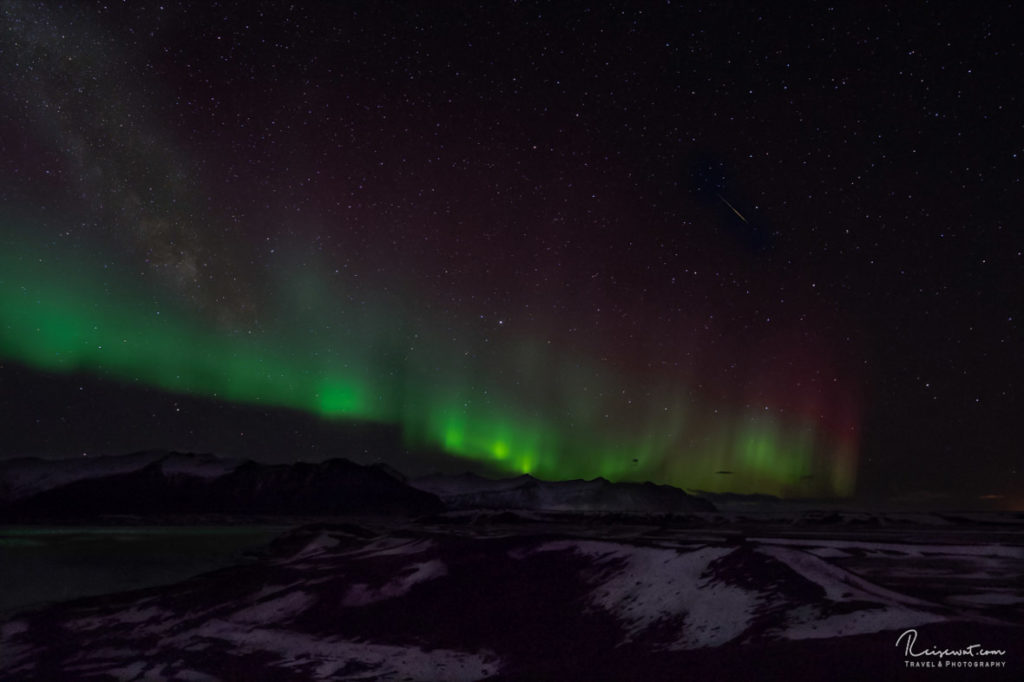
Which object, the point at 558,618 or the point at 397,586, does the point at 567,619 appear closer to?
the point at 558,618

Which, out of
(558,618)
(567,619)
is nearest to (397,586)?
(558,618)

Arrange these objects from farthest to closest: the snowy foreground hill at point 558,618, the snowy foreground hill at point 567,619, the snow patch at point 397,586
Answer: the snow patch at point 397,586, the snowy foreground hill at point 558,618, the snowy foreground hill at point 567,619

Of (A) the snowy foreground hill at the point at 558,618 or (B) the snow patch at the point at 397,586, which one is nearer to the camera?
(A) the snowy foreground hill at the point at 558,618

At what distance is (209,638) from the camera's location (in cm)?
1894

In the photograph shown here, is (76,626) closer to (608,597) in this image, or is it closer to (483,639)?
(483,639)

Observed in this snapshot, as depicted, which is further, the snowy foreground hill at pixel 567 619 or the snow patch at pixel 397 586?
the snow patch at pixel 397 586

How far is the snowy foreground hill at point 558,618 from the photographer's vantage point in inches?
470

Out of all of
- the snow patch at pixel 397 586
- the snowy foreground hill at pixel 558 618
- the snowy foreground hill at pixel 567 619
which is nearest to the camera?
the snowy foreground hill at pixel 567 619

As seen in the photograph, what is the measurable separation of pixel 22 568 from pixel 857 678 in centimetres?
4674

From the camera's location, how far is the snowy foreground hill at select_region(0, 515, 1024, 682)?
39.2 ft

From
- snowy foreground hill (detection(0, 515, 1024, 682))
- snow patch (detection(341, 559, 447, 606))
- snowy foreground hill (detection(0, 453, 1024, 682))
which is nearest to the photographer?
snowy foreground hill (detection(0, 453, 1024, 682))

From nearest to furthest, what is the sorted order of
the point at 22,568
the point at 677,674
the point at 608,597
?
the point at 677,674, the point at 608,597, the point at 22,568

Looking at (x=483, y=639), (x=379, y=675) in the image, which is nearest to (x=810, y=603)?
(x=483, y=639)

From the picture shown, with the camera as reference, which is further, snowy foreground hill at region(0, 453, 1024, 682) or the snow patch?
the snow patch
